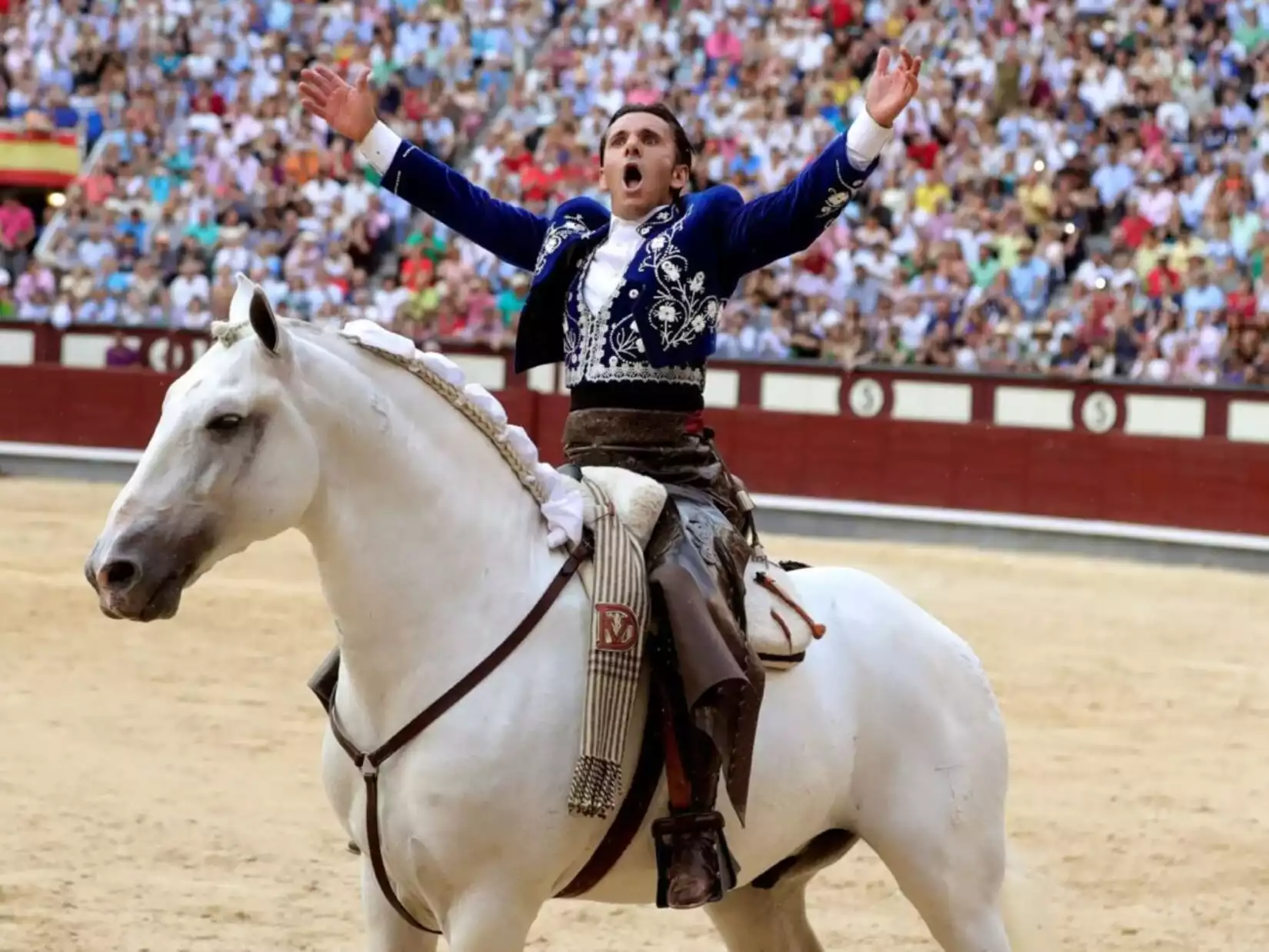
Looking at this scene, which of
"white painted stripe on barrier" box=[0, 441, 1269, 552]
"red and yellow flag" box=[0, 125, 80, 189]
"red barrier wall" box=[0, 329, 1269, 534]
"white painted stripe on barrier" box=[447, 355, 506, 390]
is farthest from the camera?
"red and yellow flag" box=[0, 125, 80, 189]

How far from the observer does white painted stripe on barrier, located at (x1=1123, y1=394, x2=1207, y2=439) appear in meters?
12.0

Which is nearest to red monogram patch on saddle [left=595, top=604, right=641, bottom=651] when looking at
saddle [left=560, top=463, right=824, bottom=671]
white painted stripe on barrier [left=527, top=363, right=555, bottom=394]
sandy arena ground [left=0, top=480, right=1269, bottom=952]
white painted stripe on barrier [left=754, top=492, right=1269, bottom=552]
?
saddle [left=560, top=463, right=824, bottom=671]

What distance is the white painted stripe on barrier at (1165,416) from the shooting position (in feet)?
39.5

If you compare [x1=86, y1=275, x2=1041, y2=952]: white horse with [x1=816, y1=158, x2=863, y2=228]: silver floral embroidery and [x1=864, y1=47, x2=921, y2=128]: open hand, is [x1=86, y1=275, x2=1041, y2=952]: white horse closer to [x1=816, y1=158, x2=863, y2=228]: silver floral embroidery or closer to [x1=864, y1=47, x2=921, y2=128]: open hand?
[x1=816, y1=158, x2=863, y2=228]: silver floral embroidery

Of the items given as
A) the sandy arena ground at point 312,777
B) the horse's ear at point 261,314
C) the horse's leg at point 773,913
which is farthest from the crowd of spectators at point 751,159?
the horse's ear at point 261,314

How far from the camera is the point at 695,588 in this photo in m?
2.99

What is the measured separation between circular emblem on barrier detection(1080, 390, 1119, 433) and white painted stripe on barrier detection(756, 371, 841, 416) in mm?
1501

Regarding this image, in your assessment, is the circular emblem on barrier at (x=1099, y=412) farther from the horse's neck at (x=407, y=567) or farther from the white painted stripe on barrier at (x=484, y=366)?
the horse's neck at (x=407, y=567)

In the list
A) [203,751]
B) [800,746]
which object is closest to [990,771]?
[800,746]

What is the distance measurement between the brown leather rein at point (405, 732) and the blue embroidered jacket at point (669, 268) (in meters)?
0.40

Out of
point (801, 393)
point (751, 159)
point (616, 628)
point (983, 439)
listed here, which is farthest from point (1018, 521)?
point (616, 628)

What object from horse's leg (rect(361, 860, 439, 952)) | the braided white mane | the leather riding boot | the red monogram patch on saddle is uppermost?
the braided white mane

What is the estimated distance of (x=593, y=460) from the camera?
10.6ft

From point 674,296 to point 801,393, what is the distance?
987 cm
